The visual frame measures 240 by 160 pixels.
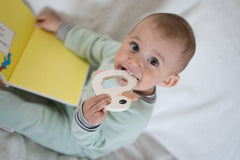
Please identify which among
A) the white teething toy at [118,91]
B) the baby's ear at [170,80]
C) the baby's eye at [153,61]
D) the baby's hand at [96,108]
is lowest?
the baby's hand at [96,108]

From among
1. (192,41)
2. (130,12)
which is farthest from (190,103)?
(130,12)

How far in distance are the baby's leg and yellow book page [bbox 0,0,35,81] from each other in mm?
106

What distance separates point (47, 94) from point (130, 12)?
0.53 metres

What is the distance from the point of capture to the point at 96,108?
1.94 feet

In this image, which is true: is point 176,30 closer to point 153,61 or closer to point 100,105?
point 153,61

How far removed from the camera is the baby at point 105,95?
2.18 feet

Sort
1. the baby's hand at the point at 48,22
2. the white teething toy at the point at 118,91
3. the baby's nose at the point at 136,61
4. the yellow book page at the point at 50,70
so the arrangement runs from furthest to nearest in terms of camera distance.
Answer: the baby's hand at the point at 48,22 < the yellow book page at the point at 50,70 < the baby's nose at the point at 136,61 < the white teething toy at the point at 118,91

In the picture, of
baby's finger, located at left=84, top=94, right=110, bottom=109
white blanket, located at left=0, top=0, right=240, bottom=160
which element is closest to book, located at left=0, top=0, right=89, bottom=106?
white blanket, located at left=0, top=0, right=240, bottom=160

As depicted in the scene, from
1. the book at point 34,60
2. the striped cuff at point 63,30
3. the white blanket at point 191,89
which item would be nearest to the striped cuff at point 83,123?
the book at point 34,60

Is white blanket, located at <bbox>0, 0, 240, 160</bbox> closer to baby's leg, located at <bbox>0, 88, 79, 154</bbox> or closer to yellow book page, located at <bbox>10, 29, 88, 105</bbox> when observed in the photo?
baby's leg, located at <bbox>0, 88, 79, 154</bbox>

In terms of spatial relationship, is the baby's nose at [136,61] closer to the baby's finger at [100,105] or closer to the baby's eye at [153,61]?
the baby's eye at [153,61]

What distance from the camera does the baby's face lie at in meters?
0.67

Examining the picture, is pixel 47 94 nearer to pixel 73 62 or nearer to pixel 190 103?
pixel 73 62

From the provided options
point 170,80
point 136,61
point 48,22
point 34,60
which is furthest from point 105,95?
point 48,22
